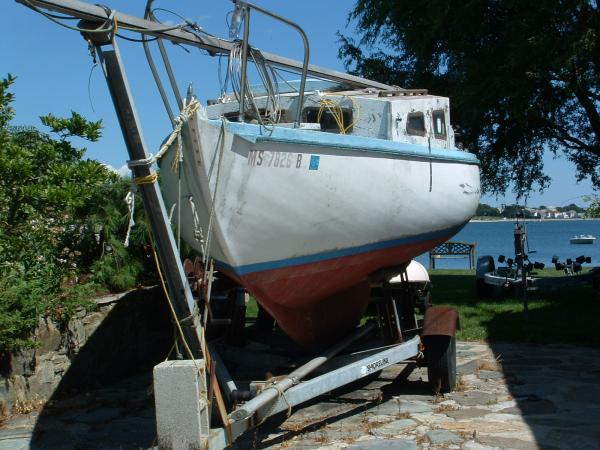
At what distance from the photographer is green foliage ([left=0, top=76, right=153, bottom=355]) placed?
713 centimetres

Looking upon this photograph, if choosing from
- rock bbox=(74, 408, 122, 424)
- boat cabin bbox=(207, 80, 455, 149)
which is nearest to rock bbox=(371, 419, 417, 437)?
rock bbox=(74, 408, 122, 424)

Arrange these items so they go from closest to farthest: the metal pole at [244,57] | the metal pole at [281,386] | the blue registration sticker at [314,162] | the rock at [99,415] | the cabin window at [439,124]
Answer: the metal pole at [281,386], the metal pole at [244,57], the blue registration sticker at [314,162], the rock at [99,415], the cabin window at [439,124]

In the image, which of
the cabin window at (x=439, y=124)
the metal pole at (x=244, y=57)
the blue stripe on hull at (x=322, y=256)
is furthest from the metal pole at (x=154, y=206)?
the cabin window at (x=439, y=124)

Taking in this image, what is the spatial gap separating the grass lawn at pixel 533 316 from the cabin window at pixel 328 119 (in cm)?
410

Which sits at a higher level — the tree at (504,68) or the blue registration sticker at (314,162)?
the tree at (504,68)

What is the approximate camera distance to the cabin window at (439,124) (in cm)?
823

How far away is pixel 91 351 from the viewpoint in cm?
785

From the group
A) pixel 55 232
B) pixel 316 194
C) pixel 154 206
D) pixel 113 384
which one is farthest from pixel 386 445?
pixel 55 232

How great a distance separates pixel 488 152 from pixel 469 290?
3030 mm

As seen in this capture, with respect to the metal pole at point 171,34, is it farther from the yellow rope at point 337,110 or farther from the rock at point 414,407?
the rock at point 414,407

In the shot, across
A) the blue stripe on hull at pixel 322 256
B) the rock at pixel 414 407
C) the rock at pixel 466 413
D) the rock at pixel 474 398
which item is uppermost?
the blue stripe on hull at pixel 322 256

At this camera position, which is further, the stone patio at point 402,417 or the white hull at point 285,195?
the stone patio at point 402,417

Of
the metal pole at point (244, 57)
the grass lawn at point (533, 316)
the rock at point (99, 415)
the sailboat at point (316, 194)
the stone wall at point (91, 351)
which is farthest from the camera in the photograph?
the grass lawn at point (533, 316)

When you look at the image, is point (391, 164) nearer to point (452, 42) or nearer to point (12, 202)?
point (12, 202)
